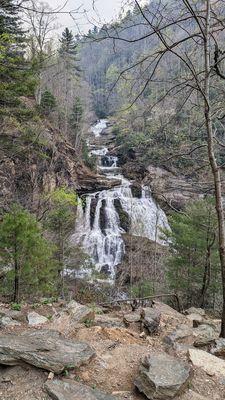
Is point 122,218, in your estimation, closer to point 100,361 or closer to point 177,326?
point 177,326

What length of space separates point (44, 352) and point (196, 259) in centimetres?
1070

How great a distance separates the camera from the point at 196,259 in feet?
43.2

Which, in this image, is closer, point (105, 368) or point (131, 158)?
point (105, 368)

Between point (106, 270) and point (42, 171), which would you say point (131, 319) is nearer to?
point (106, 270)

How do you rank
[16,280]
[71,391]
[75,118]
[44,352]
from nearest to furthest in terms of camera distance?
[71,391], [44,352], [16,280], [75,118]

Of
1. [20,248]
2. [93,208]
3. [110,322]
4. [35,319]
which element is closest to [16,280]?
[20,248]

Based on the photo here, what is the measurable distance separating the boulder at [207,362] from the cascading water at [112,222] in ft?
52.0

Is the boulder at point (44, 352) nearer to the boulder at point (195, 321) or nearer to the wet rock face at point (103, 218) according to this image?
the boulder at point (195, 321)

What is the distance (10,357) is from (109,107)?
2199 inches

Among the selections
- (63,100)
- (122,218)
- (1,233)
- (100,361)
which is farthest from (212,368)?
(63,100)

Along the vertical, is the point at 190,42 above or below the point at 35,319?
above

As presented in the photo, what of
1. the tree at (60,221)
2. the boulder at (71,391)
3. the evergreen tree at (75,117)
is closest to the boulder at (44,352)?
the boulder at (71,391)

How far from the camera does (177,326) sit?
5980mm

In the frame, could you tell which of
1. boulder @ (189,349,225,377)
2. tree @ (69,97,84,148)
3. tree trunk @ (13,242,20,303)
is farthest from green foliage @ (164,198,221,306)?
tree @ (69,97,84,148)
